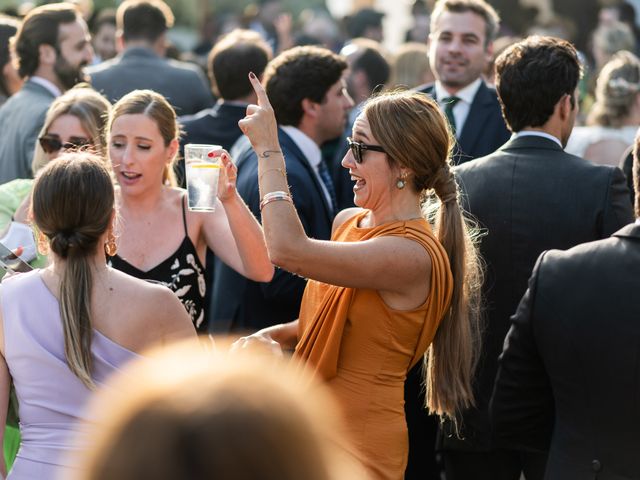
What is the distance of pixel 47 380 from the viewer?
3.02 meters

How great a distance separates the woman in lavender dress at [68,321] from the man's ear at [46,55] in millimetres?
3478

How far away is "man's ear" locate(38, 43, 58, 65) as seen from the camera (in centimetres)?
639

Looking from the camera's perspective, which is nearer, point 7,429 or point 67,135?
point 7,429

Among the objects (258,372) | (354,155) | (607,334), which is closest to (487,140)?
(354,155)

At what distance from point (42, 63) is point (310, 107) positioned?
207 centimetres

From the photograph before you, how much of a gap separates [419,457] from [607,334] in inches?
84.4

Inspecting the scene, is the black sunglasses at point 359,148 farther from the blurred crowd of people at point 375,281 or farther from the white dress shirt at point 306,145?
the white dress shirt at point 306,145

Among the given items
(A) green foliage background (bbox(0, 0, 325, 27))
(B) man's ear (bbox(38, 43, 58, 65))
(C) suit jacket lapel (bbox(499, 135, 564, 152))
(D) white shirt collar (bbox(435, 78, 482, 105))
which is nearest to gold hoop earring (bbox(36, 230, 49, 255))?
(C) suit jacket lapel (bbox(499, 135, 564, 152))

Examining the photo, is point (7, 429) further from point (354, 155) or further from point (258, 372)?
point (258, 372)

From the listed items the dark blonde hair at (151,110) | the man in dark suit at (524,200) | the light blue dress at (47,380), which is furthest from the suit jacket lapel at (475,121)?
the light blue dress at (47,380)

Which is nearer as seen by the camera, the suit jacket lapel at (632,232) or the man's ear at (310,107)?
the suit jacket lapel at (632,232)

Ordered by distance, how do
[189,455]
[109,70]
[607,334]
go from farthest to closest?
[109,70], [607,334], [189,455]

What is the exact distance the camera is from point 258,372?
3.94ft

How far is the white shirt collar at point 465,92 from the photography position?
5.76 metres
